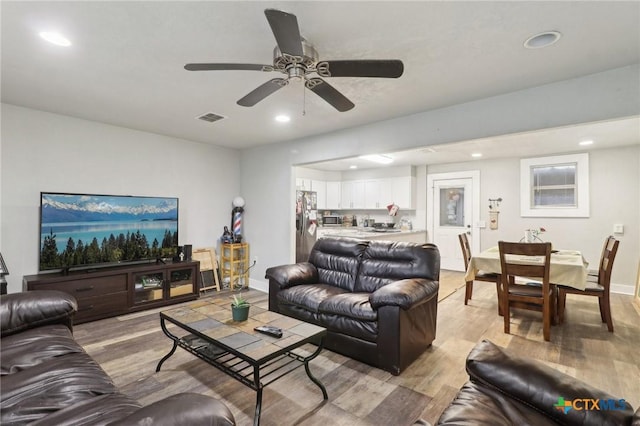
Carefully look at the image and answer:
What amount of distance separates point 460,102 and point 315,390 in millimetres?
2986

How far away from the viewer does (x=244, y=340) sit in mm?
1936

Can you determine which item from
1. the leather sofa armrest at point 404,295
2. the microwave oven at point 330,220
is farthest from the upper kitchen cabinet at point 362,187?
the leather sofa armrest at point 404,295

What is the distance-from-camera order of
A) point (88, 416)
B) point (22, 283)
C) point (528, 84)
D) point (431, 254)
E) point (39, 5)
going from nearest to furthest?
point (88, 416), point (39, 5), point (528, 84), point (431, 254), point (22, 283)

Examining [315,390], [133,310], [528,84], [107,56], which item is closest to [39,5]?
[107,56]

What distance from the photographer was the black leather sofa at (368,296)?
2398 mm

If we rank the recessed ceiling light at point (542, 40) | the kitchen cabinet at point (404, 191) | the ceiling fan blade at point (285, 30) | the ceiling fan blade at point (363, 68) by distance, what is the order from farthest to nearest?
the kitchen cabinet at point (404, 191)
the recessed ceiling light at point (542, 40)
the ceiling fan blade at point (363, 68)
the ceiling fan blade at point (285, 30)

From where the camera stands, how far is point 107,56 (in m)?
2.26

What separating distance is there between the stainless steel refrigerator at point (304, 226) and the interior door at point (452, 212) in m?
2.69

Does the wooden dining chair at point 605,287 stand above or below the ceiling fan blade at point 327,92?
below

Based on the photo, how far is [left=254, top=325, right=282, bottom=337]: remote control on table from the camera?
6.56 ft

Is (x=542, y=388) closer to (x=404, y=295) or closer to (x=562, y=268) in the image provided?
(x=404, y=295)

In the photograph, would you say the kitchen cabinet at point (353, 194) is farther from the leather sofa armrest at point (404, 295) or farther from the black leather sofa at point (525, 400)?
the black leather sofa at point (525, 400)

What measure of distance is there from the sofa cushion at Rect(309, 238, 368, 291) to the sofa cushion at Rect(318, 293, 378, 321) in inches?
20.8

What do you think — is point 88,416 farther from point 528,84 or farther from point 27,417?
point 528,84
